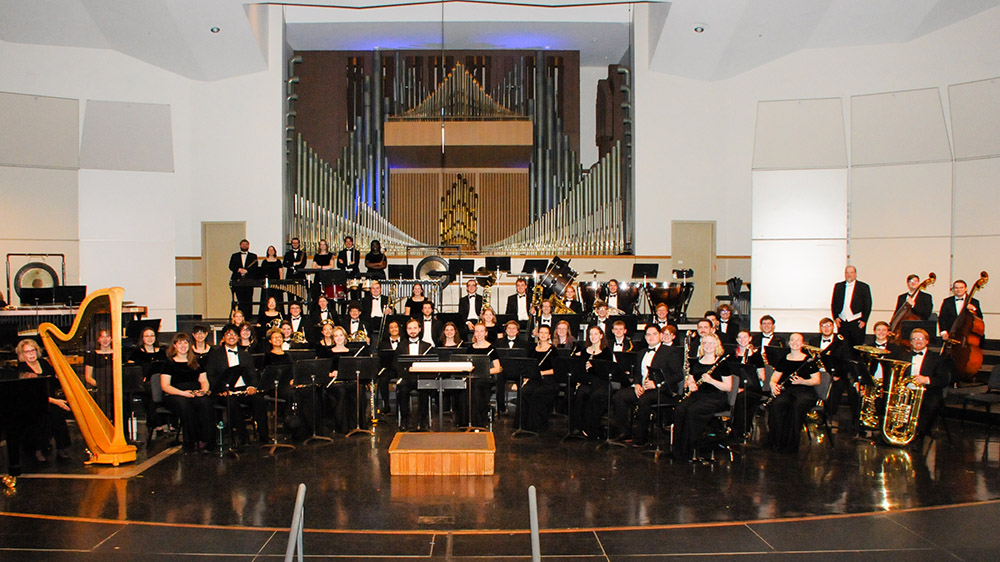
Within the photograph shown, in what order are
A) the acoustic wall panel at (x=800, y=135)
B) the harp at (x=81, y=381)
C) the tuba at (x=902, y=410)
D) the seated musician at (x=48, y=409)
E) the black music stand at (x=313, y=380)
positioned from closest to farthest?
the harp at (x=81, y=381) → the seated musician at (x=48, y=409) → the black music stand at (x=313, y=380) → the tuba at (x=902, y=410) → the acoustic wall panel at (x=800, y=135)

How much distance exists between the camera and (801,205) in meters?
10.9

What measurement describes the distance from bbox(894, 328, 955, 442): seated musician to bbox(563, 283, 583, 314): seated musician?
13.0ft

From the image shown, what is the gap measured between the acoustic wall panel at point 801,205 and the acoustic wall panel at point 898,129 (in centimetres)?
54

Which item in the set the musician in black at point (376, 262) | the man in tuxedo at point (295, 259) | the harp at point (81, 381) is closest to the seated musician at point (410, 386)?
the harp at point (81, 381)

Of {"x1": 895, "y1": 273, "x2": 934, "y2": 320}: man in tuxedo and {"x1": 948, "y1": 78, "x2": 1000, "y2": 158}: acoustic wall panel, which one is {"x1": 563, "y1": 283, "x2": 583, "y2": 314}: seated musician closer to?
{"x1": 895, "y1": 273, "x2": 934, "y2": 320}: man in tuxedo

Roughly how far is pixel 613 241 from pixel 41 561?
11231 mm

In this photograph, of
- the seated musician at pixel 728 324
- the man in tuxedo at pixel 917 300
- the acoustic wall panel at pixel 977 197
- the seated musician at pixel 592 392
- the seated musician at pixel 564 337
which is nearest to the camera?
the seated musician at pixel 592 392

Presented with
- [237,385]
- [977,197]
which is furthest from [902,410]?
[237,385]

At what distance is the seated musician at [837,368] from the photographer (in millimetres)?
7332

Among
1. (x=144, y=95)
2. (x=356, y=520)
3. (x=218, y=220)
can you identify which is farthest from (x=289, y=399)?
(x=144, y=95)

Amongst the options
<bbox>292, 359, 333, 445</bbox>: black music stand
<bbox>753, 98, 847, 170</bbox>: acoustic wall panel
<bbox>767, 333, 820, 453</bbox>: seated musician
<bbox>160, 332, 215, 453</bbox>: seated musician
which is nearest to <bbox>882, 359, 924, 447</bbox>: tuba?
<bbox>767, 333, 820, 453</bbox>: seated musician

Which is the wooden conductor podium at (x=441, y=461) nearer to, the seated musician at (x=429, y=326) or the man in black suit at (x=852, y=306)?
the seated musician at (x=429, y=326)

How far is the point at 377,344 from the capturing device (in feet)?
28.4

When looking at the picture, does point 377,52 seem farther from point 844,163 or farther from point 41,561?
point 41,561
